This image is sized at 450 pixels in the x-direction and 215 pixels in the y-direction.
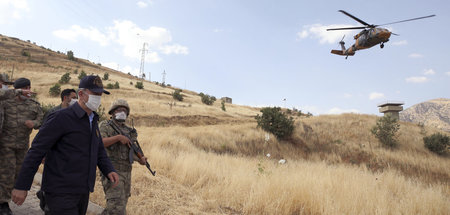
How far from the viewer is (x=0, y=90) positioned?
3812 mm

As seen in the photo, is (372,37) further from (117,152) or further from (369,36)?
(117,152)

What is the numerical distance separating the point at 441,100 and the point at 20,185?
215403 millimetres

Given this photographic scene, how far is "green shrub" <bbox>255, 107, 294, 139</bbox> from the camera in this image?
1969 centimetres

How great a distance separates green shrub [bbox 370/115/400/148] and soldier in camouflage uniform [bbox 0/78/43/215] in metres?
22.4

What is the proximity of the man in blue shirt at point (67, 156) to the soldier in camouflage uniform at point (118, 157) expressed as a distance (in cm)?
79

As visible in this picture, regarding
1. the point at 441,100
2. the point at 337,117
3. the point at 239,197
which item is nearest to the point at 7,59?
the point at 337,117

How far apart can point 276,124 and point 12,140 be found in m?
17.3

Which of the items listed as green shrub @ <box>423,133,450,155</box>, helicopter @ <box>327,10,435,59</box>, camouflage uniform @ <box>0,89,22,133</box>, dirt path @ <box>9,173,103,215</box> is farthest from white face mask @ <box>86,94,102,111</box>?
green shrub @ <box>423,133,450,155</box>

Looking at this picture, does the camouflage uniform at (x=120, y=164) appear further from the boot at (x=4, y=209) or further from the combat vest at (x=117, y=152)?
the boot at (x=4, y=209)

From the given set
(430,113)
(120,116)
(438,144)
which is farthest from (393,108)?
(430,113)

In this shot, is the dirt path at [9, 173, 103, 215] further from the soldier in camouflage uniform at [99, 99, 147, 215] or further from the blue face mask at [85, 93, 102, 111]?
the blue face mask at [85, 93, 102, 111]

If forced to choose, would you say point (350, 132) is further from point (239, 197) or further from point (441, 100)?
point (441, 100)

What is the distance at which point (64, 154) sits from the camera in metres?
2.37

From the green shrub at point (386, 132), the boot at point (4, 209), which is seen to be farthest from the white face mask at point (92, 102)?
the green shrub at point (386, 132)
